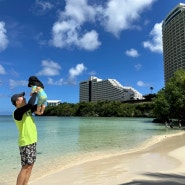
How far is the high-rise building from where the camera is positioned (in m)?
162

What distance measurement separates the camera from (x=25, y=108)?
6203 millimetres

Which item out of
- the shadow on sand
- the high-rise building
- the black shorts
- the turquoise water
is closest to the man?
the black shorts

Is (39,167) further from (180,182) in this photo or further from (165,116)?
(165,116)

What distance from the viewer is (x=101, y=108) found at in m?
182

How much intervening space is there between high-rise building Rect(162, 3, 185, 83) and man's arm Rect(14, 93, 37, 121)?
15691cm

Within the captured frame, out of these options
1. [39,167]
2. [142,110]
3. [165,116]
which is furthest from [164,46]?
[39,167]

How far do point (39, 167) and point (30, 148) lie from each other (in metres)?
8.44

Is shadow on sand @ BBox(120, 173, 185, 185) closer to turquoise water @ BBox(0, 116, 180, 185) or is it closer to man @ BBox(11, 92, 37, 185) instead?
man @ BBox(11, 92, 37, 185)

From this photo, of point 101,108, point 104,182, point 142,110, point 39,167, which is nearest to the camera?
point 104,182

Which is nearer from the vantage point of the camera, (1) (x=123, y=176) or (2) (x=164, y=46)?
(1) (x=123, y=176)

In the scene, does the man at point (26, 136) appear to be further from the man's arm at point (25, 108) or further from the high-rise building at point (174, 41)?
the high-rise building at point (174, 41)

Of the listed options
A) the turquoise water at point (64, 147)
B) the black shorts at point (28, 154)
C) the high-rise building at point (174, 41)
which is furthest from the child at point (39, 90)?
the high-rise building at point (174, 41)

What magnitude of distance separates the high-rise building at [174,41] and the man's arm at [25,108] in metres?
157

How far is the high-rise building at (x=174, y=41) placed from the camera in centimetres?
16250
